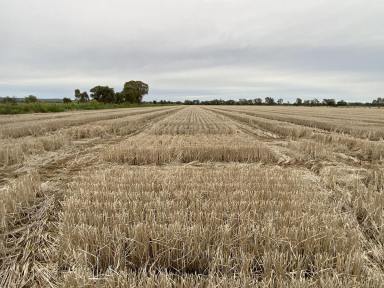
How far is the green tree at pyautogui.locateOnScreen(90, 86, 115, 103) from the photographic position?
343ft

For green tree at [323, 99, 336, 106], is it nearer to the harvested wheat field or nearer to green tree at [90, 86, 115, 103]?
green tree at [90, 86, 115, 103]

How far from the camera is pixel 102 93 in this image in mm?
104688

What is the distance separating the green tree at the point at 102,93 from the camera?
10456 centimetres

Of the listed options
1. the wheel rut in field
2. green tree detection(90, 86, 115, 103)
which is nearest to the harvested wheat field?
the wheel rut in field

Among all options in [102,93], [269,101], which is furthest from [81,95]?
[269,101]

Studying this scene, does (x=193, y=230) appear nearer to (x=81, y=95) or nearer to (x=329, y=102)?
(x=81, y=95)

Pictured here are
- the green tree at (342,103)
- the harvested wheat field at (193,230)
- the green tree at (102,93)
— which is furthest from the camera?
the green tree at (342,103)

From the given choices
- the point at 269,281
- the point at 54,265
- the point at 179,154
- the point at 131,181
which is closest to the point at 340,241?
the point at 269,281

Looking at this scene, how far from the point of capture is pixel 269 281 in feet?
9.39

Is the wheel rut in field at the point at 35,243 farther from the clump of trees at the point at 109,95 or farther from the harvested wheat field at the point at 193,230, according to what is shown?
the clump of trees at the point at 109,95

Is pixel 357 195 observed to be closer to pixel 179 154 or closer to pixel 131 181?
pixel 131 181

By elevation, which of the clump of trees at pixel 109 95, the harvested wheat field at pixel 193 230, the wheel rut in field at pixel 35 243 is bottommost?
the wheel rut in field at pixel 35 243

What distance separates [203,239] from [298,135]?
51.5ft

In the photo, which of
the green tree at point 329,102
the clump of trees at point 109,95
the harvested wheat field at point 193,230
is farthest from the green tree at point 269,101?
the harvested wheat field at point 193,230
